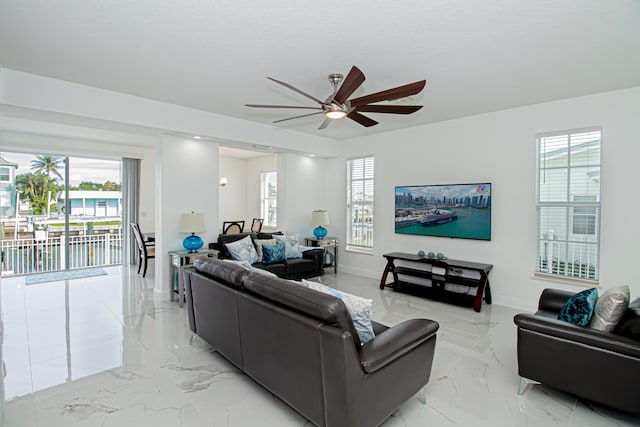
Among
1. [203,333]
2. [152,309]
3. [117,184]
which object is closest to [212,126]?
[152,309]

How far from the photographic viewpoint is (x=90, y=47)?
9.38 feet

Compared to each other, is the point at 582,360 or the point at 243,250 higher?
the point at 243,250

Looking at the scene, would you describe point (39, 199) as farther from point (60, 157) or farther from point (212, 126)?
point (212, 126)

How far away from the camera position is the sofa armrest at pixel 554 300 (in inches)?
120

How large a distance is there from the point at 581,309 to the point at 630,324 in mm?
328

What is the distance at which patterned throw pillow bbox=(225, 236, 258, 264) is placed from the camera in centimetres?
498

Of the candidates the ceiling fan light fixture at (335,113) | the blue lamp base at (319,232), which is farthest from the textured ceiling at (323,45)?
the blue lamp base at (319,232)

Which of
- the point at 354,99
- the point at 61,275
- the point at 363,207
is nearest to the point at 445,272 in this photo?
the point at 363,207

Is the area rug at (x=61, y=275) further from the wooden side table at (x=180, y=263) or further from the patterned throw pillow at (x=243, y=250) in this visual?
the patterned throw pillow at (x=243, y=250)

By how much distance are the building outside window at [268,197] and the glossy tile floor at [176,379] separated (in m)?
5.11

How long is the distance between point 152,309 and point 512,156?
5.48 metres

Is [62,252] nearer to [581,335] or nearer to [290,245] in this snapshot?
[290,245]

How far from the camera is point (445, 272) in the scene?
4.89m

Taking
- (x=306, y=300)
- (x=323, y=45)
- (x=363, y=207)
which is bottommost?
(x=306, y=300)
